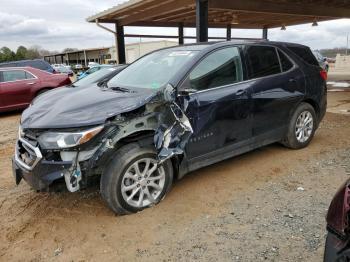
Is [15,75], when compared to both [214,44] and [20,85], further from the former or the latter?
[214,44]

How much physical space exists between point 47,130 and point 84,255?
1.19 m

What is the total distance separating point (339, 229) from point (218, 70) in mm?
2551

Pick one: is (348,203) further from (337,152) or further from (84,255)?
(337,152)

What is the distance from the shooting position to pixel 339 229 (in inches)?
71.3

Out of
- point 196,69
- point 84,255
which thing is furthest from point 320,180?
point 84,255

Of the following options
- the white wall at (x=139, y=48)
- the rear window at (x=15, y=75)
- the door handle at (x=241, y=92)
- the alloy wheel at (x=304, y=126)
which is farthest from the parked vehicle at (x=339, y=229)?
the white wall at (x=139, y=48)

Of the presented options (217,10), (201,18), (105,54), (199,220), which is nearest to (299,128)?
(199,220)

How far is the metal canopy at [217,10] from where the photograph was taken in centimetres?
971

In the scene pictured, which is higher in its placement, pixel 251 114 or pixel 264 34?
pixel 264 34

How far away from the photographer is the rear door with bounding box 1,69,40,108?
31.7 ft

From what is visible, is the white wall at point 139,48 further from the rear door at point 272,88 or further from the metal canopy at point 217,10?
the rear door at point 272,88

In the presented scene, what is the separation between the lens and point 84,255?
2840mm

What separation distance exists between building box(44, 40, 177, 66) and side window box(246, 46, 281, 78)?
26.7 meters

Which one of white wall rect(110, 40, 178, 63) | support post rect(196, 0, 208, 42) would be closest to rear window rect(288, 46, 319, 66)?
support post rect(196, 0, 208, 42)
